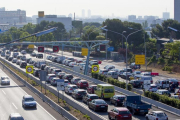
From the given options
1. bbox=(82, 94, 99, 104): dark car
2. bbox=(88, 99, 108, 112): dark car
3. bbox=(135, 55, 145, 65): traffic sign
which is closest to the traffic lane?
bbox=(88, 99, 108, 112): dark car

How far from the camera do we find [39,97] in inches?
1558

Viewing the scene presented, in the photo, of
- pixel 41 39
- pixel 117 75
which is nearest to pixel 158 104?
pixel 117 75

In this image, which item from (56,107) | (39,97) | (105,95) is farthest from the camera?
(39,97)

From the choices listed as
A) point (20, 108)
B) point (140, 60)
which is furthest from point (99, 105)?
point (140, 60)

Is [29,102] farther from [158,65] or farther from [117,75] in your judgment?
[158,65]

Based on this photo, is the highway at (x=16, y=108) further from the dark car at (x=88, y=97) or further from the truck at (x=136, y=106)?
the truck at (x=136, y=106)

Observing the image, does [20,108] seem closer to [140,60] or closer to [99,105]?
[99,105]

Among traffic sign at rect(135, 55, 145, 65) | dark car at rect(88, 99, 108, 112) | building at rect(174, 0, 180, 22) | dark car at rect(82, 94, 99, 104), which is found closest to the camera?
dark car at rect(88, 99, 108, 112)

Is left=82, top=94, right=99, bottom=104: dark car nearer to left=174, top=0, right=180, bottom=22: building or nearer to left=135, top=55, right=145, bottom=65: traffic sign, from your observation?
left=135, top=55, right=145, bottom=65: traffic sign

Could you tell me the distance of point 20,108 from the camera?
33.6m

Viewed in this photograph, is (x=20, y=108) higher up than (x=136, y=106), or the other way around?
(x=136, y=106)

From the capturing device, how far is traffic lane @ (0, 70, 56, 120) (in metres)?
29.9

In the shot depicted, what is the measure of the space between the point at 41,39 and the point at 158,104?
10018cm

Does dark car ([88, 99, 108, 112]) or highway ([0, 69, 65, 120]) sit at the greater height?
dark car ([88, 99, 108, 112])
